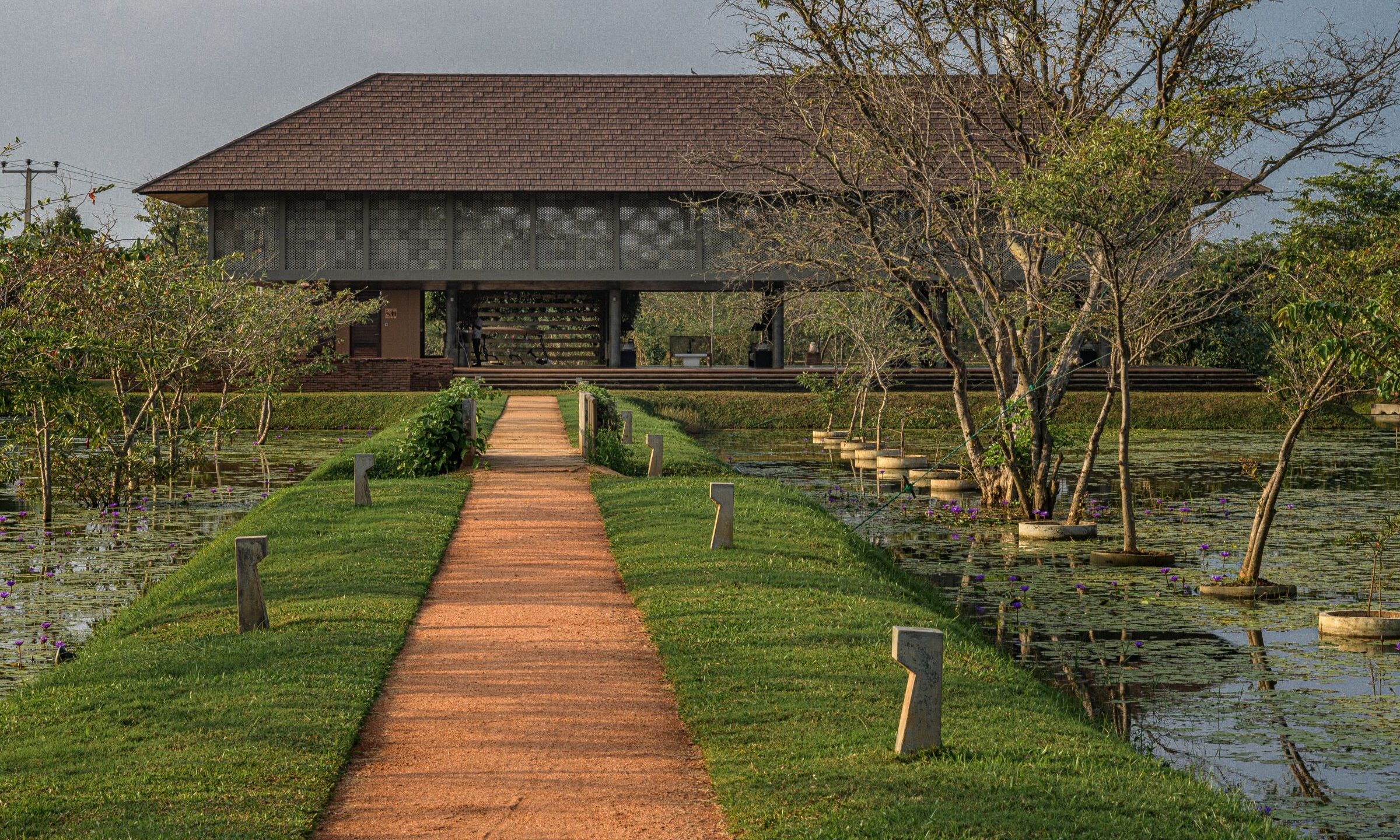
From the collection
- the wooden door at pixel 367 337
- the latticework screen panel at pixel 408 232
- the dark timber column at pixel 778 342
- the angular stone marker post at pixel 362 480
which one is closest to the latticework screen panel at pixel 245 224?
the latticework screen panel at pixel 408 232

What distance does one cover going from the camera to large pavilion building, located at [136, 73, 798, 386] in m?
36.9

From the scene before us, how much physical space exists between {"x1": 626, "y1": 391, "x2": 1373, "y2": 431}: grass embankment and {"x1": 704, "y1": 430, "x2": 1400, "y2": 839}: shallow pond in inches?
468

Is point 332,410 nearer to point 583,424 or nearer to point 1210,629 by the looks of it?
point 583,424

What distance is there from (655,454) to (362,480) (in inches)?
165

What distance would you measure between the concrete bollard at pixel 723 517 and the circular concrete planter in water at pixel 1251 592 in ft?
13.5

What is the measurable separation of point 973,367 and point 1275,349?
78.6ft

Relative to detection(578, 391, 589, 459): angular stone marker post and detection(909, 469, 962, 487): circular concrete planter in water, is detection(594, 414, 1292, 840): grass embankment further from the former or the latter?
detection(909, 469, 962, 487): circular concrete planter in water

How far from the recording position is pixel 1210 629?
11.0 m

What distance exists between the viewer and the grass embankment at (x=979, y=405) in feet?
110

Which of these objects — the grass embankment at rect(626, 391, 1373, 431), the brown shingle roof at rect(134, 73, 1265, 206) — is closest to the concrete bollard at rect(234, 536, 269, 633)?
the grass embankment at rect(626, 391, 1373, 431)

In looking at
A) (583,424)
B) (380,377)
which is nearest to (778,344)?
(380,377)

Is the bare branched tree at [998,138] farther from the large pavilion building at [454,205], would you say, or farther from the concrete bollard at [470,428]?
the large pavilion building at [454,205]

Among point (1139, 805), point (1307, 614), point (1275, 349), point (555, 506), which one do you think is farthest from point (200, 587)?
point (1275, 349)

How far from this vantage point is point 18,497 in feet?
61.9
